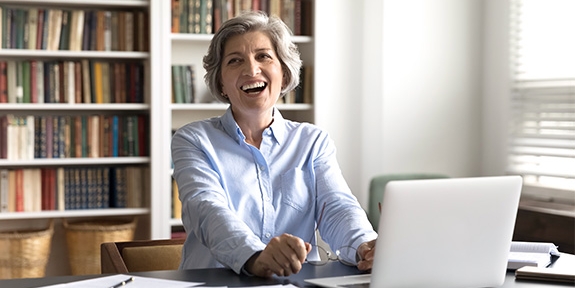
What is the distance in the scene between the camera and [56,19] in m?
4.10

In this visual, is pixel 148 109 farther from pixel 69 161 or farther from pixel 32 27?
pixel 32 27

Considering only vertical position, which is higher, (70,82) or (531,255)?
(70,82)

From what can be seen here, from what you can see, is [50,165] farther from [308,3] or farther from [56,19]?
[308,3]

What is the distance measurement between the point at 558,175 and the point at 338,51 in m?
1.43

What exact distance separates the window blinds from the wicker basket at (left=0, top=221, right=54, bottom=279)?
8.53 feet

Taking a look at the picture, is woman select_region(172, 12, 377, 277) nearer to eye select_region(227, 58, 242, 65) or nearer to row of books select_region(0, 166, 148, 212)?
eye select_region(227, 58, 242, 65)

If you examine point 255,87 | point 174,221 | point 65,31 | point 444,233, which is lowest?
point 174,221

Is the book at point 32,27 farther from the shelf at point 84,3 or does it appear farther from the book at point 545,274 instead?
the book at point 545,274

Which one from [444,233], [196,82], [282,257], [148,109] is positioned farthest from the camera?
[196,82]

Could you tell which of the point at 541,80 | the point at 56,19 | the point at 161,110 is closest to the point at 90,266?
the point at 161,110

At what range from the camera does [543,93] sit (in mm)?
4051

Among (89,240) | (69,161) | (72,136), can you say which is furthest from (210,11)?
(89,240)

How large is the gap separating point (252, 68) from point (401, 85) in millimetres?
2430

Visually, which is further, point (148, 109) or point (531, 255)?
point (148, 109)
